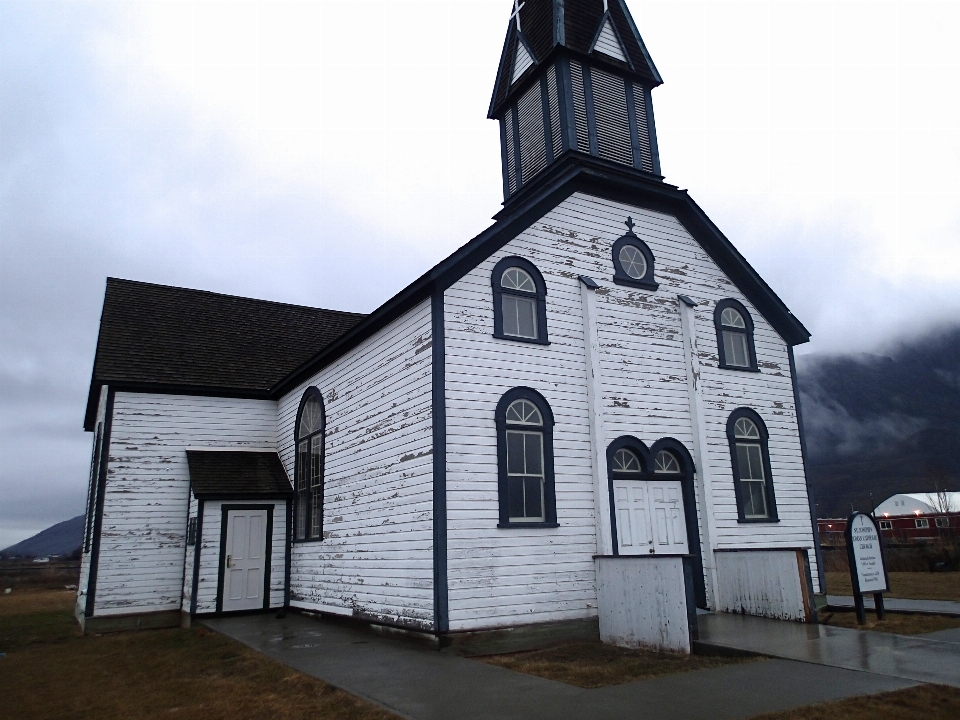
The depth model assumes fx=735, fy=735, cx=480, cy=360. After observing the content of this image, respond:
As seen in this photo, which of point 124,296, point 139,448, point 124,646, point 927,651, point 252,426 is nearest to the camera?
point 927,651

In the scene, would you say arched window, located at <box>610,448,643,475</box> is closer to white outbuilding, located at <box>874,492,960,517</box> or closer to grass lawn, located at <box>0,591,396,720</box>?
grass lawn, located at <box>0,591,396,720</box>

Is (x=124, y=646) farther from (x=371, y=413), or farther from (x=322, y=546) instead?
(x=371, y=413)

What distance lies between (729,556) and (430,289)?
7361mm

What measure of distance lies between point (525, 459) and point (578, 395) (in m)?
1.68

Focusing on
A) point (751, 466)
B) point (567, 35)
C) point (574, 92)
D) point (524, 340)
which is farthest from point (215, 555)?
point (567, 35)

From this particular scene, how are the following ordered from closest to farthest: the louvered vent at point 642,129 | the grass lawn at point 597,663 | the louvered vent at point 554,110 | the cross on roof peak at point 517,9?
the grass lawn at point 597,663
the louvered vent at point 554,110
the louvered vent at point 642,129
the cross on roof peak at point 517,9

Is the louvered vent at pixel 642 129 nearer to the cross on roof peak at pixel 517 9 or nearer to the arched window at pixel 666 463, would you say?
the cross on roof peak at pixel 517 9

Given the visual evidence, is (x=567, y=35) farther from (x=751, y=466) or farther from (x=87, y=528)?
(x=87, y=528)

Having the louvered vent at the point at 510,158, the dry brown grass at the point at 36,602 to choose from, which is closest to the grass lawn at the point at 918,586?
the louvered vent at the point at 510,158

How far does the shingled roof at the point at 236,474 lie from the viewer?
17375 millimetres

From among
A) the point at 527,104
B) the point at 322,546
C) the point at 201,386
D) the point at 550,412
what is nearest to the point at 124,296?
the point at 201,386

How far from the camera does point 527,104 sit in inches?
662

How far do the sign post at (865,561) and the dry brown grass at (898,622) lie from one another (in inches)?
8.0

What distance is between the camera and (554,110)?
1580 centimetres
